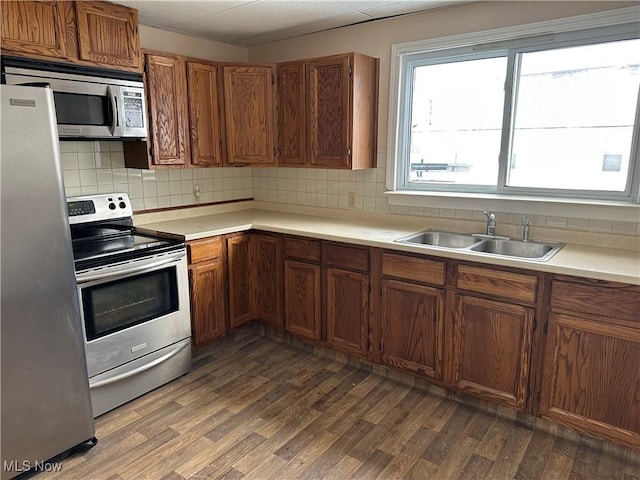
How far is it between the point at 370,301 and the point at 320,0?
1.82 m

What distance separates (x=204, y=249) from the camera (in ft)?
9.53

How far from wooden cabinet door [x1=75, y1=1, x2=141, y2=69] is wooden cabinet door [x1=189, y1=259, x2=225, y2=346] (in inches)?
52.2

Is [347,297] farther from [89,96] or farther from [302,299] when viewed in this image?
[89,96]

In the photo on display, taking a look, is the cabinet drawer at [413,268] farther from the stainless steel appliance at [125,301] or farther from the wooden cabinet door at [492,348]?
the stainless steel appliance at [125,301]

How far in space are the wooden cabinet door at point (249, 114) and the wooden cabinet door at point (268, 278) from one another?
64 cm

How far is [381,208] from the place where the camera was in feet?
10.5

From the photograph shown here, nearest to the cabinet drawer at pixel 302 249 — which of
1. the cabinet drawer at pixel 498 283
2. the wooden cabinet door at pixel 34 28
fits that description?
the cabinet drawer at pixel 498 283

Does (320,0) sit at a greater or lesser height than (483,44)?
greater

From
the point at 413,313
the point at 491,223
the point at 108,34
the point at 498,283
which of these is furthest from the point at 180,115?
the point at 498,283

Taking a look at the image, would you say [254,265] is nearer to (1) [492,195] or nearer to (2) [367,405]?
(2) [367,405]

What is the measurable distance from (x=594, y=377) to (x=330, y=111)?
2169mm

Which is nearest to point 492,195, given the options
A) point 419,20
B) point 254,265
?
point 419,20

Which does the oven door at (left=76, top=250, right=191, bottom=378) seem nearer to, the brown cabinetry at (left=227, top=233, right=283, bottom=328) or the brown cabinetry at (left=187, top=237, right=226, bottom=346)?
the brown cabinetry at (left=187, top=237, right=226, bottom=346)

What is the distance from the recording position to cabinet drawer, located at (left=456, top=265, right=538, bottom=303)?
2.14 m
